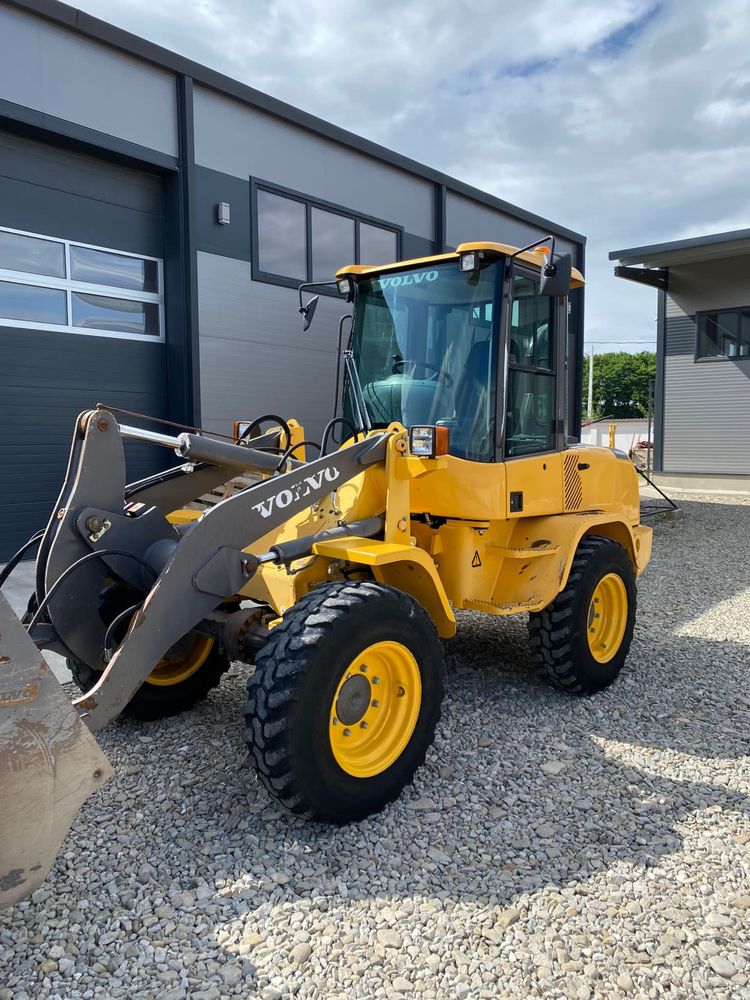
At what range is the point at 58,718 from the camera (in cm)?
242

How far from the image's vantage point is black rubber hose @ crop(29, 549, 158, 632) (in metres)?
3.17

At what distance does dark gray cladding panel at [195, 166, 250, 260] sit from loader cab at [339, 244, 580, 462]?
5.68m

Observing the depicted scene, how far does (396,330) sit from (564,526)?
5.19 ft

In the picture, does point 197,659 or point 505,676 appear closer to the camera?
point 197,659

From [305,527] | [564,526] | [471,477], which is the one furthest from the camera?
[564,526]

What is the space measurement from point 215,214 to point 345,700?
27.4ft

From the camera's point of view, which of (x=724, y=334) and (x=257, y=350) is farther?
(x=724, y=334)

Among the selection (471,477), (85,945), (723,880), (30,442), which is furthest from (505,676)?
(30,442)

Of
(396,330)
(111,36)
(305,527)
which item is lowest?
(305,527)

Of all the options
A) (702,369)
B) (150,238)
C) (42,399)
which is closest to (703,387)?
(702,369)

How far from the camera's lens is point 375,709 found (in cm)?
346

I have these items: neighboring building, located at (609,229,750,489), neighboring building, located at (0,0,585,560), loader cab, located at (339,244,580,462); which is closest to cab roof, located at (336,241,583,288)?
loader cab, located at (339,244,580,462)

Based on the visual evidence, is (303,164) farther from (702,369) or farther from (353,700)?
(702,369)

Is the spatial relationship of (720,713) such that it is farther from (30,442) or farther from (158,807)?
(30,442)
